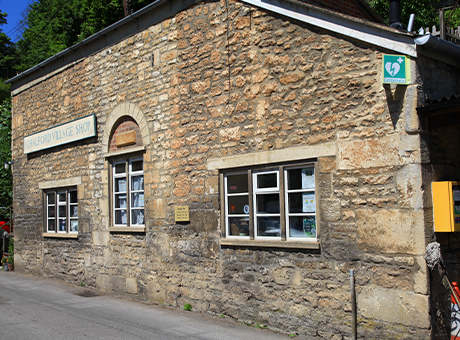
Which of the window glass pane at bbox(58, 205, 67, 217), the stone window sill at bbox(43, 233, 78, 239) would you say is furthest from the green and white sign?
the window glass pane at bbox(58, 205, 67, 217)

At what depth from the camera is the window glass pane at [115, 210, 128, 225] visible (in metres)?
10.3

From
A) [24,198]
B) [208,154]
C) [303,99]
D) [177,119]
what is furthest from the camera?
[24,198]

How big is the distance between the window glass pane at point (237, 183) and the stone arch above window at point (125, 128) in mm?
2380

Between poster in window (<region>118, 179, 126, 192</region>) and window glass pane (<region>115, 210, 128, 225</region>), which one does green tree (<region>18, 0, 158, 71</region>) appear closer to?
poster in window (<region>118, 179, 126, 192</region>)

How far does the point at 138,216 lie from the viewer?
32.4 ft

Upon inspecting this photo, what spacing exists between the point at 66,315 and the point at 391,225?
5.89 m

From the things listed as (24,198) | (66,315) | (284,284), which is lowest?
(66,315)

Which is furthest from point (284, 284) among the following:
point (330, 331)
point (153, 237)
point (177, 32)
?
point (177, 32)

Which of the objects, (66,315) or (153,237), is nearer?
(66,315)

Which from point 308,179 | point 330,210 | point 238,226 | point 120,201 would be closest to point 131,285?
point 120,201

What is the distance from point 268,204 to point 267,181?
368mm

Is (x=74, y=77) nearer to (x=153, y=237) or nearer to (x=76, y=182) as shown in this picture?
(x=76, y=182)

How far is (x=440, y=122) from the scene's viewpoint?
5.55 m

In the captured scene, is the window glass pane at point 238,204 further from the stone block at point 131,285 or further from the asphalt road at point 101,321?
the stone block at point 131,285
